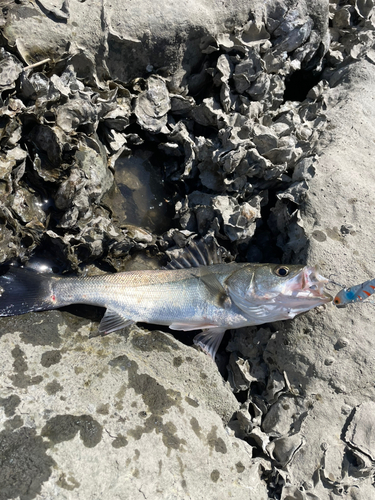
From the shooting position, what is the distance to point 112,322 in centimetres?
414

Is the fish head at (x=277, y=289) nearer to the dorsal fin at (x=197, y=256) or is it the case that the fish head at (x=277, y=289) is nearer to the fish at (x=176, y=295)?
the fish at (x=176, y=295)

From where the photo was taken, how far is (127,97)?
4.97 metres

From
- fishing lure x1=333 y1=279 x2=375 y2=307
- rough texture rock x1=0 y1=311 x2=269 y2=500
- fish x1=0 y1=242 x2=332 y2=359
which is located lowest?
rough texture rock x1=0 y1=311 x2=269 y2=500

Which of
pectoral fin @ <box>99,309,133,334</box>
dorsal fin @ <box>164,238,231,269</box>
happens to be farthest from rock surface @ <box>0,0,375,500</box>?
dorsal fin @ <box>164,238,231,269</box>

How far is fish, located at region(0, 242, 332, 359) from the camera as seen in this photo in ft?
13.2

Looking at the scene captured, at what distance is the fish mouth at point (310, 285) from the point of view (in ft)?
12.2

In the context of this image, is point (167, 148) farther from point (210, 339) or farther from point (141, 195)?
point (210, 339)

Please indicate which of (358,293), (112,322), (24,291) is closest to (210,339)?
(112,322)

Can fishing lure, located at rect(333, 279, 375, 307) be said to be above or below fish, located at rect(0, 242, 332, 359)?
above

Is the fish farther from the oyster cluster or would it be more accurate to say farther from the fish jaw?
the oyster cluster

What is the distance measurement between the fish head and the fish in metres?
0.01

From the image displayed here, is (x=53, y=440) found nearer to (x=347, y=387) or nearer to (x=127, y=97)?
(x=347, y=387)

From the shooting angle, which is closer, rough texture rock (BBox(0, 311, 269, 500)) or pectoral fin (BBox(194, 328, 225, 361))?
rough texture rock (BBox(0, 311, 269, 500))

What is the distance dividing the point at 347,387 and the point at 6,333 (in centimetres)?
395
